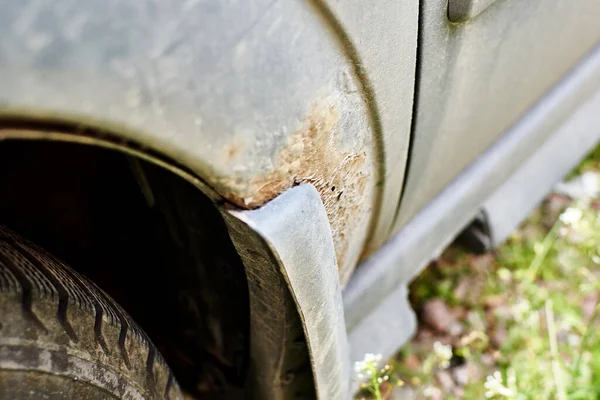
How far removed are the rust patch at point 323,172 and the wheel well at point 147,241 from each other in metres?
0.23

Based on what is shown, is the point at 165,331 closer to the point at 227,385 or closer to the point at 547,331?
the point at 227,385

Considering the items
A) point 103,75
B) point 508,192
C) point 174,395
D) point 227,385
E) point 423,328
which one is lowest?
point 423,328

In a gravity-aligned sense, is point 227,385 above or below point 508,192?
above

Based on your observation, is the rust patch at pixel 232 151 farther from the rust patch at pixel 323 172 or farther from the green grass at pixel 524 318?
the green grass at pixel 524 318

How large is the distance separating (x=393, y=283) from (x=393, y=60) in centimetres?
65

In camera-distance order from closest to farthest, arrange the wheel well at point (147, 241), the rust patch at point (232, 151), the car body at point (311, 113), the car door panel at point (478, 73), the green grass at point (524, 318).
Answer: the car body at point (311, 113)
the rust patch at point (232, 151)
the car door panel at point (478, 73)
the wheel well at point (147, 241)
the green grass at point (524, 318)

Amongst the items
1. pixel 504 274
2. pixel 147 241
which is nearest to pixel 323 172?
pixel 147 241

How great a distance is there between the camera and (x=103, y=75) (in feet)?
1.69

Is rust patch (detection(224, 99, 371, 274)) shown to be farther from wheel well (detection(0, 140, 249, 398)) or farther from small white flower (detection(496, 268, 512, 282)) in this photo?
small white flower (detection(496, 268, 512, 282))

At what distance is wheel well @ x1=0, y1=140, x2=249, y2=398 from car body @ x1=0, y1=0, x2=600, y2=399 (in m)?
0.16

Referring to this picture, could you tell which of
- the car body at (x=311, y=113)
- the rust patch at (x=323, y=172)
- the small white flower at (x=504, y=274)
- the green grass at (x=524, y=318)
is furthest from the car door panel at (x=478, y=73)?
the small white flower at (x=504, y=274)

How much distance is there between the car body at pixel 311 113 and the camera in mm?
516

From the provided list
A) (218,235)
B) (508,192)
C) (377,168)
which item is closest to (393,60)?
(377,168)

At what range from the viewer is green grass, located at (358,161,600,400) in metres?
1.42
